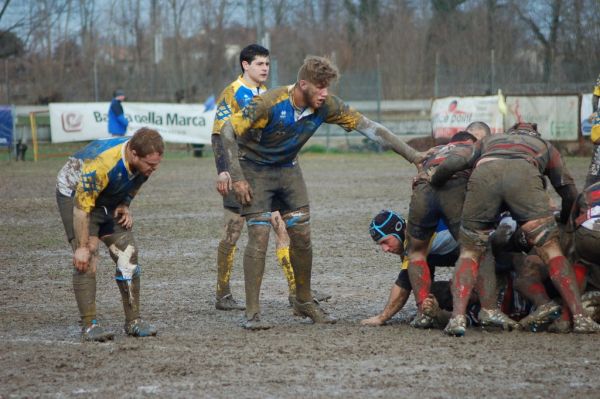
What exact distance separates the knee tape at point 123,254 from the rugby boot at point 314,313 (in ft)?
4.41

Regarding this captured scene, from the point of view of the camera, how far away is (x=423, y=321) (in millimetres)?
6855

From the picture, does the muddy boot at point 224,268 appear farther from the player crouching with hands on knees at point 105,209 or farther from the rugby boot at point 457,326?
the rugby boot at point 457,326

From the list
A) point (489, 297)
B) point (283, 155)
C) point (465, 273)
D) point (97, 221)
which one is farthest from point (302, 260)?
point (97, 221)

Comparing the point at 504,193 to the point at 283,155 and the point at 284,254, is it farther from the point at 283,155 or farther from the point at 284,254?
the point at 284,254

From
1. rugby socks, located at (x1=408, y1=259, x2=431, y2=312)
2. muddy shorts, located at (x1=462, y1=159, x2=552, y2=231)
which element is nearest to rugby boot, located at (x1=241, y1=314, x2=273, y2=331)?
rugby socks, located at (x1=408, y1=259, x2=431, y2=312)

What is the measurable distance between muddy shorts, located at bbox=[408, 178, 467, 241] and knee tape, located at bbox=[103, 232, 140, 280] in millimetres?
2111

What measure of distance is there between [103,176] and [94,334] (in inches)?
44.7

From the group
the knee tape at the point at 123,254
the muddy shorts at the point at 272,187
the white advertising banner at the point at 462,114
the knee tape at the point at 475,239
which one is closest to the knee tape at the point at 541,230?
the knee tape at the point at 475,239

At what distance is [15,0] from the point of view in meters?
39.2

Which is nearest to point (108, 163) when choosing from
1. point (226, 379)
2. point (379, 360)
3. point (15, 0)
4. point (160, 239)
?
point (226, 379)

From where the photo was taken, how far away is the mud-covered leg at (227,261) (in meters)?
7.93

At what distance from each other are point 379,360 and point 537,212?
1603 millimetres

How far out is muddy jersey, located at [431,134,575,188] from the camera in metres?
6.60

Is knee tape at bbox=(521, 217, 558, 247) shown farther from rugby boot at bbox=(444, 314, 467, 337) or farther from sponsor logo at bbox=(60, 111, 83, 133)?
sponsor logo at bbox=(60, 111, 83, 133)
